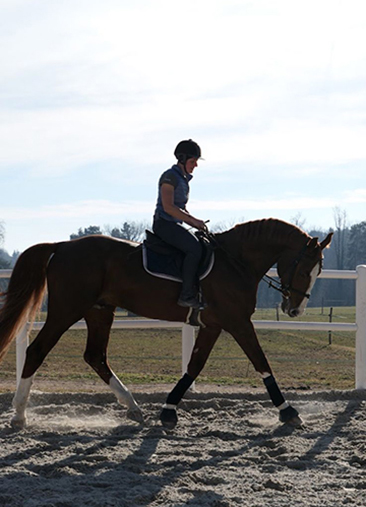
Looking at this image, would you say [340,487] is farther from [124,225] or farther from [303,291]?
[124,225]

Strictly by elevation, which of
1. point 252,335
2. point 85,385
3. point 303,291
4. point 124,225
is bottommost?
point 85,385

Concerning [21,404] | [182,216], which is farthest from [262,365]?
[21,404]

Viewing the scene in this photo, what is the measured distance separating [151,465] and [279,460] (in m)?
0.99

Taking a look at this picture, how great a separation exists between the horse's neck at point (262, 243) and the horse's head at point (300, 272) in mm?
115

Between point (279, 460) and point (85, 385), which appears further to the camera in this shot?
point (85, 385)

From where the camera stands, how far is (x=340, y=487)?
4703 mm

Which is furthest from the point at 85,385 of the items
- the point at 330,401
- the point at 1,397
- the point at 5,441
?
the point at 5,441

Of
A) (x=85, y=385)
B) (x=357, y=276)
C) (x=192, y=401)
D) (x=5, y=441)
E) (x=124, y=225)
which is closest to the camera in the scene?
(x=5, y=441)

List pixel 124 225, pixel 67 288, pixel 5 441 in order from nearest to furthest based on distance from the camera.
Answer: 1. pixel 5 441
2. pixel 67 288
3. pixel 124 225

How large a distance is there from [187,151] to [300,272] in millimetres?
1555

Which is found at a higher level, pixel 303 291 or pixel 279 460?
pixel 303 291

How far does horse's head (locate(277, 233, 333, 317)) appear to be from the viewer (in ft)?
22.3

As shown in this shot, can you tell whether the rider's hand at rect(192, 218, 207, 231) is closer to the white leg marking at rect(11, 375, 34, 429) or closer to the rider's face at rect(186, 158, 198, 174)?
the rider's face at rect(186, 158, 198, 174)

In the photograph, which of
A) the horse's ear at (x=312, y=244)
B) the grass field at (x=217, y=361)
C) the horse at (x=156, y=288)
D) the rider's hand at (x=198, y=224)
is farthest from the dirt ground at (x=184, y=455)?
the grass field at (x=217, y=361)
